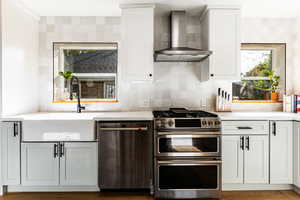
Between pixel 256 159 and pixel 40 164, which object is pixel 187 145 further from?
pixel 40 164

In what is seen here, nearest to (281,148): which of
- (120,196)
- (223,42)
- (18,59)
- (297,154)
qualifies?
(297,154)

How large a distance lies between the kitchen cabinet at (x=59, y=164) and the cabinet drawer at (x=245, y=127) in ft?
4.83

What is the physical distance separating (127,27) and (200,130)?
1.51 metres

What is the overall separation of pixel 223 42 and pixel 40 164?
2548mm

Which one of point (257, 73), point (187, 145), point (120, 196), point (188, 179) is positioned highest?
point (257, 73)

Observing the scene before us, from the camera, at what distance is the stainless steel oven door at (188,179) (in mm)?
2586

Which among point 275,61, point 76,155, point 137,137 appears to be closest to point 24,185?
point 76,155

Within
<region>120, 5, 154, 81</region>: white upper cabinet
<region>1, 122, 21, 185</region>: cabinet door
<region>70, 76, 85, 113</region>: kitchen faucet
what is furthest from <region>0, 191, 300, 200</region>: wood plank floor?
<region>120, 5, 154, 81</region>: white upper cabinet

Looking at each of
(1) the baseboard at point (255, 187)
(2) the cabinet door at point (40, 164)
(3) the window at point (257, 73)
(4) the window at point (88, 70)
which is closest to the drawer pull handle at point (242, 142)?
(1) the baseboard at point (255, 187)

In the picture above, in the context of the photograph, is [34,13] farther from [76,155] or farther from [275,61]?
[275,61]

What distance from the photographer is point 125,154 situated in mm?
2662

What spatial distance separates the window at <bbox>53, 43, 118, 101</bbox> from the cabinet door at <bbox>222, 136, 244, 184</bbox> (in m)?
1.69

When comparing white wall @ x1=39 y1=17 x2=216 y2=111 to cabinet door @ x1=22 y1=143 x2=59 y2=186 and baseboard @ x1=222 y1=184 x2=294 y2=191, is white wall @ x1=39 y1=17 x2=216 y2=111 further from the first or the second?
baseboard @ x1=222 y1=184 x2=294 y2=191

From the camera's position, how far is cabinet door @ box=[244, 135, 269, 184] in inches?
109
